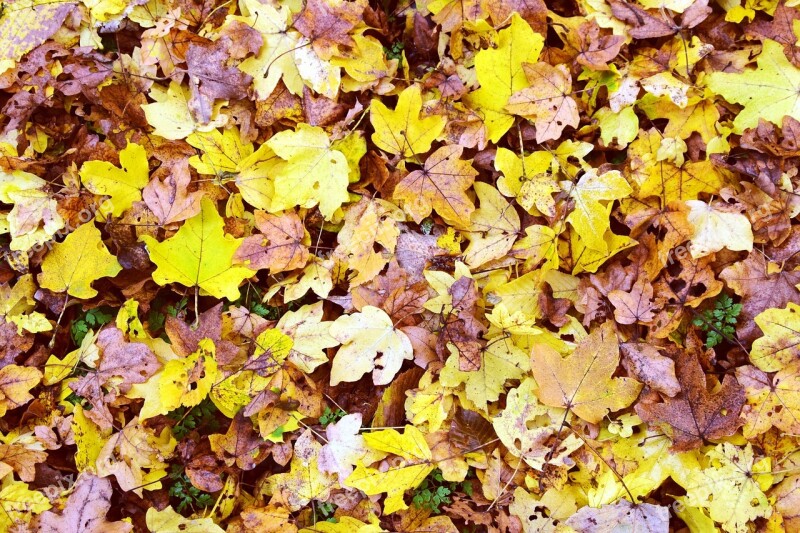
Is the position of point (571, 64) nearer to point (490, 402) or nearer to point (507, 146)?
point (507, 146)

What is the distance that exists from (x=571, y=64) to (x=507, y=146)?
374mm

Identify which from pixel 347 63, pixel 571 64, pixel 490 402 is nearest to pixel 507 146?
pixel 571 64

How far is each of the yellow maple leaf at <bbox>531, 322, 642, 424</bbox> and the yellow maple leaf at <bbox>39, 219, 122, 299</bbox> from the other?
5.16 feet

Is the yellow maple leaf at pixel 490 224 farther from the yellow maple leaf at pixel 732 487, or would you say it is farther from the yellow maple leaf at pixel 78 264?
the yellow maple leaf at pixel 78 264

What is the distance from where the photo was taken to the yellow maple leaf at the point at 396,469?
196 centimetres

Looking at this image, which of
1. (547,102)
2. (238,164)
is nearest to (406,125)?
(547,102)

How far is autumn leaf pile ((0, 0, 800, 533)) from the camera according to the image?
6.52 feet

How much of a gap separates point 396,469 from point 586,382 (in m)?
0.69

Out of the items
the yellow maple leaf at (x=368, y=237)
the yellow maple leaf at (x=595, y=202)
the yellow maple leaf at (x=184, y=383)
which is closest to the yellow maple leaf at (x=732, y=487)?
the yellow maple leaf at (x=595, y=202)

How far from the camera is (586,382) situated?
198 centimetres

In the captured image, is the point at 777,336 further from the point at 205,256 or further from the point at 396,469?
the point at 205,256

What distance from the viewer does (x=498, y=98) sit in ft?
7.06

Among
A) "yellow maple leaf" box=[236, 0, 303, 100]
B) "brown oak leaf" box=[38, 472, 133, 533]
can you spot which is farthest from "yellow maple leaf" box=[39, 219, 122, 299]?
"yellow maple leaf" box=[236, 0, 303, 100]

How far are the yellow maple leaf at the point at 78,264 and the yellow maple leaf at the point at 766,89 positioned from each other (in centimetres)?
228
